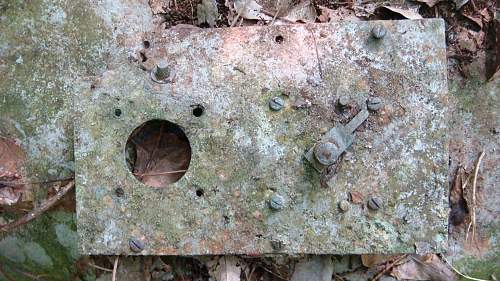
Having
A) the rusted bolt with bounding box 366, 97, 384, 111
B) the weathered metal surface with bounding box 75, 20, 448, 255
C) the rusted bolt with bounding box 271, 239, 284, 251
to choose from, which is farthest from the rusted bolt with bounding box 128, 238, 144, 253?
the rusted bolt with bounding box 366, 97, 384, 111

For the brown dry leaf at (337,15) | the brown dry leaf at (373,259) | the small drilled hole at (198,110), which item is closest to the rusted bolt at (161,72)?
the small drilled hole at (198,110)

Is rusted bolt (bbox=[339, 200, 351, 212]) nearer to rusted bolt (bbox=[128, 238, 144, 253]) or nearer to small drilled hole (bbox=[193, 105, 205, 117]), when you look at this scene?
small drilled hole (bbox=[193, 105, 205, 117])

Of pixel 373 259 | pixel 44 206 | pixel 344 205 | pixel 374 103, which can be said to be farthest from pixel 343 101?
pixel 44 206

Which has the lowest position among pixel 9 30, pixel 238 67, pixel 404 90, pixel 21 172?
pixel 21 172

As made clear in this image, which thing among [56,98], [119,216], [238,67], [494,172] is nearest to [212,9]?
[238,67]

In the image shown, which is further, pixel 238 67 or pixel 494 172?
pixel 494 172

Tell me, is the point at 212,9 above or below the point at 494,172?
above

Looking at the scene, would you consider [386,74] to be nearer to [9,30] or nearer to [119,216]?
[119,216]
